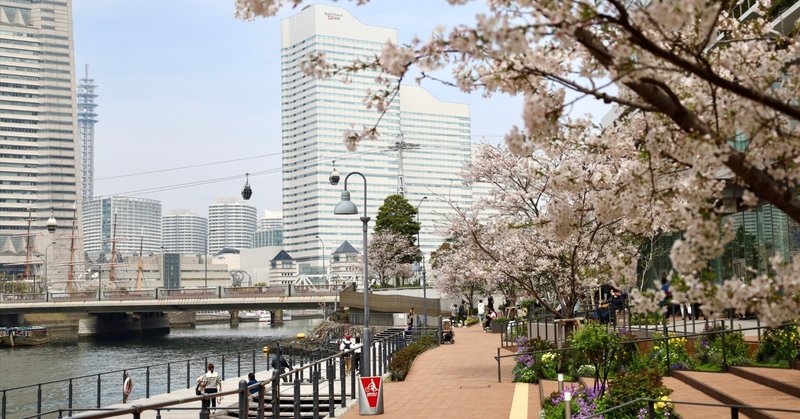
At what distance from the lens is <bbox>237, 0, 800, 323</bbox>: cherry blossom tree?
5.27 meters

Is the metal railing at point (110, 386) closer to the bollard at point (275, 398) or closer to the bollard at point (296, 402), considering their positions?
the bollard at point (296, 402)

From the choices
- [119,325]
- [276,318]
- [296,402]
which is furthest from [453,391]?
[276,318]

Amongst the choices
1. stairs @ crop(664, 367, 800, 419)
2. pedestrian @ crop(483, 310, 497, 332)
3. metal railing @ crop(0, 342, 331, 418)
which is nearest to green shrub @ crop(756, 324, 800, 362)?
stairs @ crop(664, 367, 800, 419)

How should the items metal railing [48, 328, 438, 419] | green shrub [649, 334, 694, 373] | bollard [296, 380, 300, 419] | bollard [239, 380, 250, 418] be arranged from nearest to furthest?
1. metal railing [48, 328, 438, 419]
2. bollard [239, 380, 250, 418]
3. bollard [296, 380, 300, 419]
4. green shrub [649, 334, 694, 373]

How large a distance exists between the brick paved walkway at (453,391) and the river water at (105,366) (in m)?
8.79

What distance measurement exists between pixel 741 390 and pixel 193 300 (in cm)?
7273

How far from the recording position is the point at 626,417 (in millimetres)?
12117

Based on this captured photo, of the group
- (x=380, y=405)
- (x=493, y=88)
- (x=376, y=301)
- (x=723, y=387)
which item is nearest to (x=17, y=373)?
(x=376, y=301)

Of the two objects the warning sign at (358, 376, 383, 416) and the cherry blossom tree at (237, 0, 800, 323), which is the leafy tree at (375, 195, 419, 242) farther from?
the cherry blossom tree at (237, 0, 800, 323)

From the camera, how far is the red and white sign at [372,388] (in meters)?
17.9

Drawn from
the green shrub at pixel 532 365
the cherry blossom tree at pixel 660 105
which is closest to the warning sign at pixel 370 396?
the green shrub at pixel 532 365

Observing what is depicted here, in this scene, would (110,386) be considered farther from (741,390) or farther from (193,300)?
(741,390)

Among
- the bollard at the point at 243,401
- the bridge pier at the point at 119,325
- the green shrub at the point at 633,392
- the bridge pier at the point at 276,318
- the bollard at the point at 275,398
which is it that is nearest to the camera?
the bollard at the point at 243,401

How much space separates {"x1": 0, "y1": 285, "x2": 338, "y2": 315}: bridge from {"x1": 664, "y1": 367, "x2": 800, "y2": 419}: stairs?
63.0m
